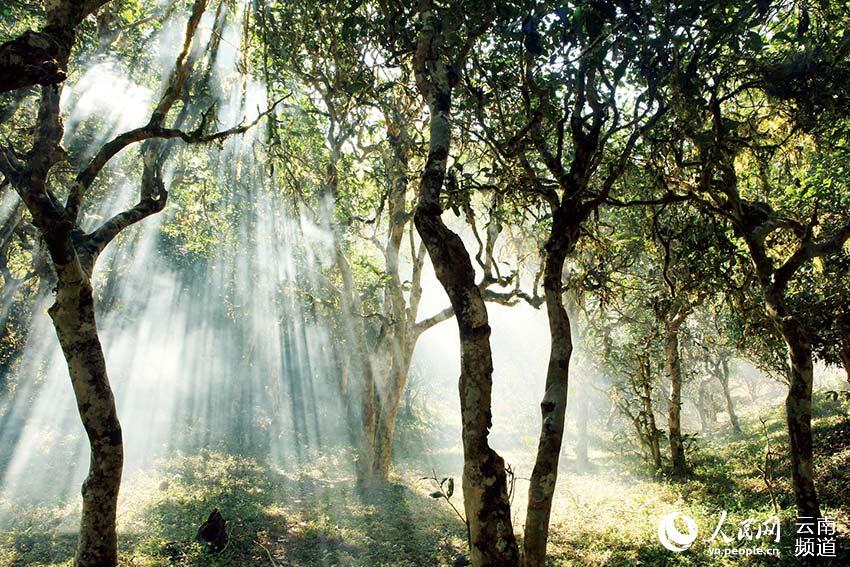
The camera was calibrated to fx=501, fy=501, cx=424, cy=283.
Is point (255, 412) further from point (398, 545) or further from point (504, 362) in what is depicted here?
point (504, 362)

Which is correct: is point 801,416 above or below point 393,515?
above

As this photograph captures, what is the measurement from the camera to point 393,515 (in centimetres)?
1123

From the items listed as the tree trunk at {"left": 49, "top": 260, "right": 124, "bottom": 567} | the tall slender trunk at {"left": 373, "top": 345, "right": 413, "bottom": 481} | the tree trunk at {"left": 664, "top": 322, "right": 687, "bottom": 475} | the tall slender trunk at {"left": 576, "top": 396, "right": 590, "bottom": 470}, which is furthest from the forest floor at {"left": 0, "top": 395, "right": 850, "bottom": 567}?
the tall slender trunk at {"left": 576, "top": 396, "right": 590, "bottom": 470}

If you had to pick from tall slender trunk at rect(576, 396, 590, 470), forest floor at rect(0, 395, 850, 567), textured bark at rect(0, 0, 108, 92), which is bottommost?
forest floor at rect(0, 395, 850, 567)

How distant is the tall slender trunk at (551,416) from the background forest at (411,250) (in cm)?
2

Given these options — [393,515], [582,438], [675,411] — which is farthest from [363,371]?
[582,438]

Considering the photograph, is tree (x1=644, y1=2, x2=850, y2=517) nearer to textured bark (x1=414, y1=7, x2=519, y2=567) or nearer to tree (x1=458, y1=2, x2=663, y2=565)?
tree (x1=458, y1=2, x2=663, y2=565)

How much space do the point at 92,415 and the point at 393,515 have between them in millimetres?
7566

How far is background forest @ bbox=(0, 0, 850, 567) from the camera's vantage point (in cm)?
508

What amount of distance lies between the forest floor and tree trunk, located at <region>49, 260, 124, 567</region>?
259 cm

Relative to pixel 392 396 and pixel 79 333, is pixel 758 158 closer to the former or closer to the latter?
pixel 392 396

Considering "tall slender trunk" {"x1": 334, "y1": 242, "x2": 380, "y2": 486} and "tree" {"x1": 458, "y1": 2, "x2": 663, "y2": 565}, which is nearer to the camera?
"tree" {"x1": 458, "y1": 2, "x2": 663, "y2": 565}

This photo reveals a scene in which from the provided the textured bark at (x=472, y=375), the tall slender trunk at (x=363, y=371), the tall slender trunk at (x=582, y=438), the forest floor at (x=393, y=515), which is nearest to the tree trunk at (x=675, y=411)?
the forest floor at (x=393, y=515)

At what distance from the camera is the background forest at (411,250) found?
16.7 feet
